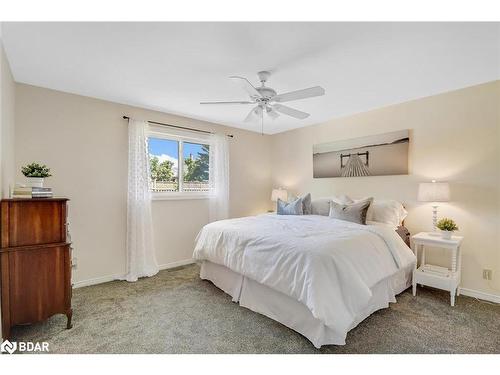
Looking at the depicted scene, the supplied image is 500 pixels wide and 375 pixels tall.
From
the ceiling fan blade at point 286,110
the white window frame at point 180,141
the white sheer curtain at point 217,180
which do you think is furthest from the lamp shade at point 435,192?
the white window frame at point 180,141

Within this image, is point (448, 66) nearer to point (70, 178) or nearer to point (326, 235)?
point (326, 235)

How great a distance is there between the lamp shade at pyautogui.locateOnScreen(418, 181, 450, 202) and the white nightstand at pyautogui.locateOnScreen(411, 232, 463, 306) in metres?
0.43

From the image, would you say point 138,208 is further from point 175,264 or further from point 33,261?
point 33,261

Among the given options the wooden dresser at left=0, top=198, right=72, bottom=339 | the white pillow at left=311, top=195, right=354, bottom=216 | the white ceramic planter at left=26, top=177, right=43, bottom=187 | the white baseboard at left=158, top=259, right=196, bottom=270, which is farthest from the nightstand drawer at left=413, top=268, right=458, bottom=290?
the white ceramic planter at left=26, top=177, right=43, bottom=187

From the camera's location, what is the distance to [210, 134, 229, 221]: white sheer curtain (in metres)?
4.30

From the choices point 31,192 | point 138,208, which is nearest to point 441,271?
point 138,208

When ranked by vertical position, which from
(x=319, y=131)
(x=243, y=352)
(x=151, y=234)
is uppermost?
(x=319, y=131)

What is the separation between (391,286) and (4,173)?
3705mm

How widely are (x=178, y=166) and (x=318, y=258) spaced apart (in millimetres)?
2926

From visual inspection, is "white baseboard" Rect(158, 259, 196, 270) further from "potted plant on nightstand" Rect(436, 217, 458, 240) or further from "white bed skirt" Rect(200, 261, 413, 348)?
"potted plant on nightstand" Rect(436, 217, 458, 240)

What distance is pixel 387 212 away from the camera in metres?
3.12

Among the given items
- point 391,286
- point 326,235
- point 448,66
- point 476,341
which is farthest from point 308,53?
point 476,341

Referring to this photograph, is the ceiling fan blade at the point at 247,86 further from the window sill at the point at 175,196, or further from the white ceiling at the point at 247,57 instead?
the window sill at the point at 175,196

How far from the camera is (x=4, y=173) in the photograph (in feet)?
6.63
